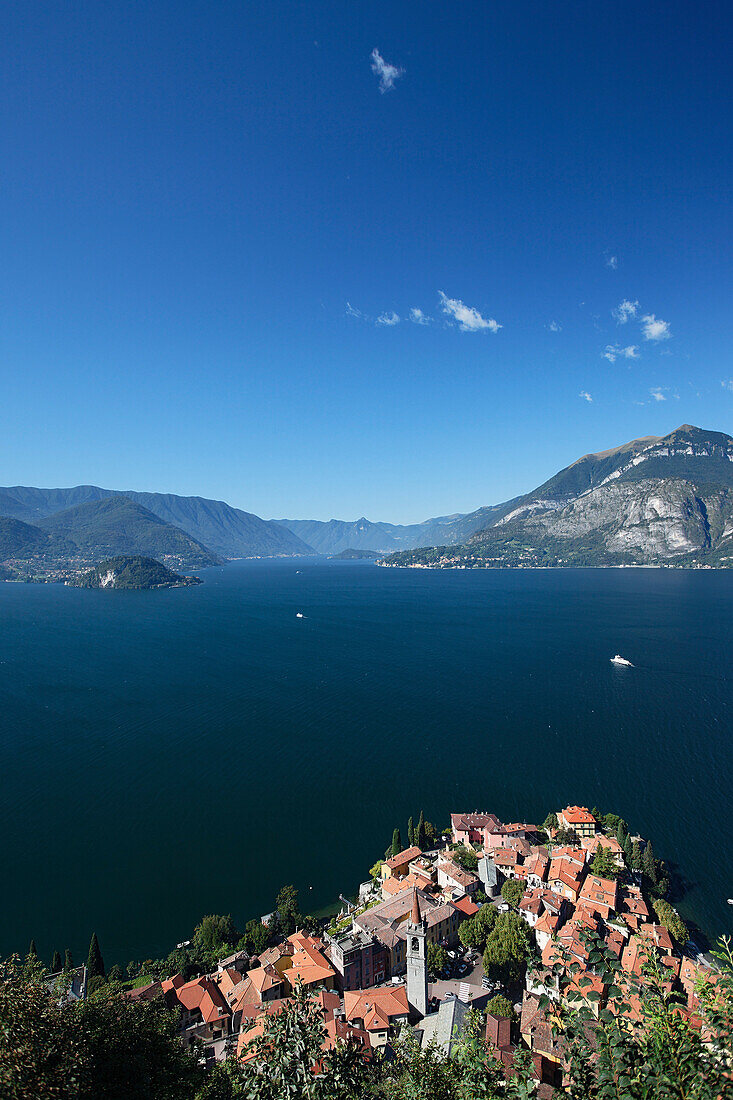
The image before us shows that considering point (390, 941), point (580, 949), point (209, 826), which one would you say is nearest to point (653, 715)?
point (580, 949)

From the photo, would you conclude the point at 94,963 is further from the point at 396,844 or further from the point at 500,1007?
the point at 500,1007

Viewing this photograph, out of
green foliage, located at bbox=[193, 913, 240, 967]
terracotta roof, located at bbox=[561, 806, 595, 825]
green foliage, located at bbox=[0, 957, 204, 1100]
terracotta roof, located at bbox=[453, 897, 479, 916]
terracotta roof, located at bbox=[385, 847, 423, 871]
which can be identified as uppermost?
green foliage, located at bbox=[0, 957, 204, 1100]

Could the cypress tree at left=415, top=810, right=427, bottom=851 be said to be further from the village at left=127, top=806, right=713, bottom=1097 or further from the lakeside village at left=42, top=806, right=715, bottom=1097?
the village at left=127, top=806, right=713, bottom=1097

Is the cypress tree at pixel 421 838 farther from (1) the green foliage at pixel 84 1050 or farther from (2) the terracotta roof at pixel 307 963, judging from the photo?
(1) the green foliage at pixel 84 1050

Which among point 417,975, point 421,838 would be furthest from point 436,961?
point 421,838

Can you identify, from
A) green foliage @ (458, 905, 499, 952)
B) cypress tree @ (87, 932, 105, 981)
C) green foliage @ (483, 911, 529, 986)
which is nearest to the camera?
green foliage @ (483, 911, 529, 986)

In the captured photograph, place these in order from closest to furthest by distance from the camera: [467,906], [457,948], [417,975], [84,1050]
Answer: [84,1050] → [417,975] → [457,948] → [467,906]

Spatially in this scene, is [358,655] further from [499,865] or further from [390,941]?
[390,941]

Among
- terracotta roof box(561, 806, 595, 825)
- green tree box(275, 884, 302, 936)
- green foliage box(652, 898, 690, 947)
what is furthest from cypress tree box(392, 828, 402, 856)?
green foliage box(652, 898, 690, 947)
